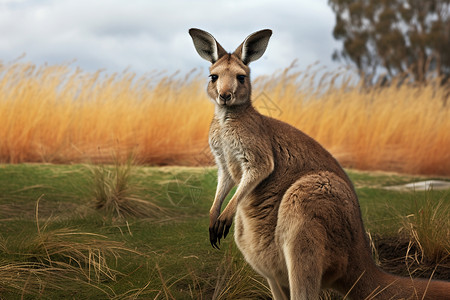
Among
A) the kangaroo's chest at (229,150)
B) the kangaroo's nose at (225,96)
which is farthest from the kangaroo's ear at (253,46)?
the kangaroo's chest at (229,150)

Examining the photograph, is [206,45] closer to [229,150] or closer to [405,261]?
[229,150]

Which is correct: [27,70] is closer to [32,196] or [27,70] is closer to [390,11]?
[32,196]

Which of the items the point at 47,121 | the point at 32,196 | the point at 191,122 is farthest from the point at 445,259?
the point at 47,121

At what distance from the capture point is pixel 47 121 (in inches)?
377

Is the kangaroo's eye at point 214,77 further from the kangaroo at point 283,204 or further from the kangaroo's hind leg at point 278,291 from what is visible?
the kangaroo's hind leg at point 278,291

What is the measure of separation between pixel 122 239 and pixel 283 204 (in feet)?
7.53

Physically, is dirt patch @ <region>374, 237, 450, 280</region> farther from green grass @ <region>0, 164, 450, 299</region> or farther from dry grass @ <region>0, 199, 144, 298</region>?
dry grass @ <region>0, 199, 144, 298</region>

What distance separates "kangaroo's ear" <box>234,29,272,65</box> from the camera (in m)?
3.30

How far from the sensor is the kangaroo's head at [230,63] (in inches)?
126

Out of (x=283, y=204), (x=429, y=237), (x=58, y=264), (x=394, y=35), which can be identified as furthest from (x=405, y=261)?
(x=394, y=35)

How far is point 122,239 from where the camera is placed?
4816 millimetres

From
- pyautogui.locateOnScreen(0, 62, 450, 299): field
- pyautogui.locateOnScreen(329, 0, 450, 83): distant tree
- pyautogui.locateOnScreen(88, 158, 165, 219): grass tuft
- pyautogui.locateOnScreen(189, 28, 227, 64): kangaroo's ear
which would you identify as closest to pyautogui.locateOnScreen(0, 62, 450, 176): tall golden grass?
pyautogui.locateOnScreen(0, 62, 450, 299): field

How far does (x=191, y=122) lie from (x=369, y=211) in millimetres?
4359

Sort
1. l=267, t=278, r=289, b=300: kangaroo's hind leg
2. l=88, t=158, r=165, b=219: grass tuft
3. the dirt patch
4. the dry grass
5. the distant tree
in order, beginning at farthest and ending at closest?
the distant tree
l=88, t=158, r=165, b=219: grass tuft
the dirt patch
the dry grass
l=267, t=278, r=289, b=300: kangaroo's hind leg
